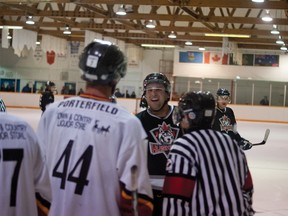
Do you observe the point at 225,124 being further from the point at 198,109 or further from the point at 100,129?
the point at 100,129

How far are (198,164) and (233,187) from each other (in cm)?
18

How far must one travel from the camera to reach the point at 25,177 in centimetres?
176

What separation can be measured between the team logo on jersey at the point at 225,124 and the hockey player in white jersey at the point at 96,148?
3498 mm

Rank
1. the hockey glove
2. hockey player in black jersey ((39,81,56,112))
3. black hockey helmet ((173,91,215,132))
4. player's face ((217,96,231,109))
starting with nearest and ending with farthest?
black hockey helmet ((173,91,215,132)), the hockey glove, player's face ((217,96,231,109)), hockey player in black jersey ((39,81,56,112))

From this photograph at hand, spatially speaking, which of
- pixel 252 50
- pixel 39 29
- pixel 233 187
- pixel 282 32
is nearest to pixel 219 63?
pixel 252 50

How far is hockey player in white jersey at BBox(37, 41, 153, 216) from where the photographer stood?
6.13 feet

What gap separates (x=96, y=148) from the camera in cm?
189

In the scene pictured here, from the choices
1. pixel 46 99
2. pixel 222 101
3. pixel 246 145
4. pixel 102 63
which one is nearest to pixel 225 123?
pixel 222 101

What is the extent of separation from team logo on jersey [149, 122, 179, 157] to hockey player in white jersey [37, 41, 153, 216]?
1174mm

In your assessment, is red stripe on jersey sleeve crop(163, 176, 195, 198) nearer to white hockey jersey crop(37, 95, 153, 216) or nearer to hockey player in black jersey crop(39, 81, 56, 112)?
white hockey jersey crop(37, 95, 153, 216)

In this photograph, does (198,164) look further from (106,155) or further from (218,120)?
(218,120)

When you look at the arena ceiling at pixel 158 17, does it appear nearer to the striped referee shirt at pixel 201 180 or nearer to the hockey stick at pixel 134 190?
the striped referee shirt at pixel 201 180

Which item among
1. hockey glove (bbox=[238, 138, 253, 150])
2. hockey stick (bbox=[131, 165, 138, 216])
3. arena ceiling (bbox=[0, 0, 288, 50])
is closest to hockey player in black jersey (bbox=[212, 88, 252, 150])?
hockey glove (bbox=[238, 138, 253, 150])

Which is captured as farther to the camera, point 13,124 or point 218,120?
point 218,120
